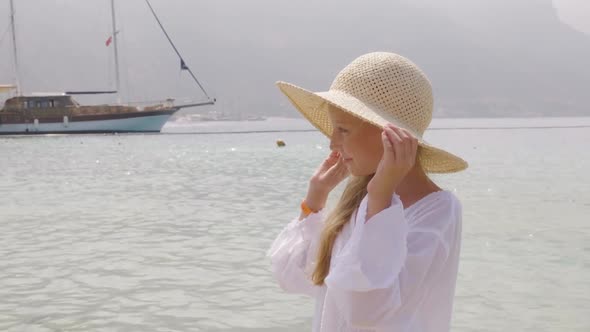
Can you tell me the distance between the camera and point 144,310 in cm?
560

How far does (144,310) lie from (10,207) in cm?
804

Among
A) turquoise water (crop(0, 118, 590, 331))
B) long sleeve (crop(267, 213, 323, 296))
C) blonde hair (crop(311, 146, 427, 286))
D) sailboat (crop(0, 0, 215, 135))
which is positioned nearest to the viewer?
blonde hair (crop(311, 146, 427, 286))

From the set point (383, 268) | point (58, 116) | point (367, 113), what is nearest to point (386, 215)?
point (383, 268)

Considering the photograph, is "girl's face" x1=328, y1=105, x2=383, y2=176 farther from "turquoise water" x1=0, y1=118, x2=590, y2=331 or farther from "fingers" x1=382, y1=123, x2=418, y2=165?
"turquoise water" x1=0, y1=118, x2=590, y2=331

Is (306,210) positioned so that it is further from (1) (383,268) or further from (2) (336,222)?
(1) (383,268)

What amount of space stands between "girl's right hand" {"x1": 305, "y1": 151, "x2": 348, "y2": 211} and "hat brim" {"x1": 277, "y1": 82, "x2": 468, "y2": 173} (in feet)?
0.46

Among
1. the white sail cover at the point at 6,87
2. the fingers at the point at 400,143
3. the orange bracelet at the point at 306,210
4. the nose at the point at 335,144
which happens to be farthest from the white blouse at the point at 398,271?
the white sail cover at the point at 6,87

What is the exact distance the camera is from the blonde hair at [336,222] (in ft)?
5.87

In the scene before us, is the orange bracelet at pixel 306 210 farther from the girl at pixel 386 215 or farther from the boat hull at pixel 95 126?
the boat hull at pixel 95 126

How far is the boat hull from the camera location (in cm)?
5706

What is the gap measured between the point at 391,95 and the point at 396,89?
0.02 meters

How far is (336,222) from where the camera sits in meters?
1.79

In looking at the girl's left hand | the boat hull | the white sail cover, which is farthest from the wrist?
the white sail cover

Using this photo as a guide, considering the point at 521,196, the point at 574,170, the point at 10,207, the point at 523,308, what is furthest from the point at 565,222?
the point at 574,170
